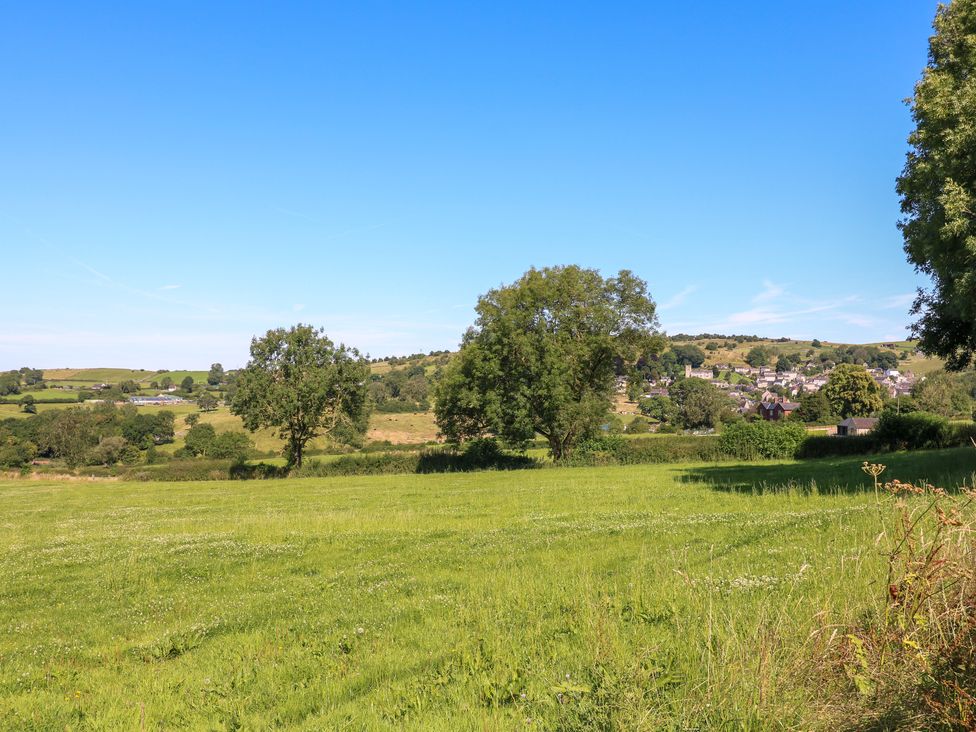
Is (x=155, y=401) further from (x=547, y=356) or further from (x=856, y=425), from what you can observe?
(x=856, y=425)

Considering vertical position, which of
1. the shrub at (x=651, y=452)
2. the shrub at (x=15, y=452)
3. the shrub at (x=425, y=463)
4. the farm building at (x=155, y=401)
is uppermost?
the farm building at (x=155, y=401)

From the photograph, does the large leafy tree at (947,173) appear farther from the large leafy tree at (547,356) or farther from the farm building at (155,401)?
the farm building at (155,401)

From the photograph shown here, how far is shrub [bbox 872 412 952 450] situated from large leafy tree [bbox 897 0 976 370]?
27.5 m

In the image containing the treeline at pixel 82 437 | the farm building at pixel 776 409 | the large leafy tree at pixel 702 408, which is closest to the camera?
the treeline at pixel 82 437

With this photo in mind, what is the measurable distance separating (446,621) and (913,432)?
181 ft

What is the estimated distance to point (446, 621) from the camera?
8.80 meters

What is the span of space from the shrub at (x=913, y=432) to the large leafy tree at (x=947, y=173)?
27.5m

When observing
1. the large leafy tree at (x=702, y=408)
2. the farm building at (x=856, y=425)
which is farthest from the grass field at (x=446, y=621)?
the large leafy tree at (x=702, y=408)

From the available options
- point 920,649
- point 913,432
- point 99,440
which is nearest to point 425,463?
point 913,432

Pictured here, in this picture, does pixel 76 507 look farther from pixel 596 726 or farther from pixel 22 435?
pixel 22 435

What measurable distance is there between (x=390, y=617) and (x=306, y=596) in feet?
9.54

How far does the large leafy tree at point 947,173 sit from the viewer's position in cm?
1953

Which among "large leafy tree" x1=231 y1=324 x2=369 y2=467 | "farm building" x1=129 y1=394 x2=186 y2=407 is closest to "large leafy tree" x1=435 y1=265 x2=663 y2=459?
"large leafy tree" x1=231 y1=324 x2=369 y2=467

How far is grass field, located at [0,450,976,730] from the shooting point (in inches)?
223
